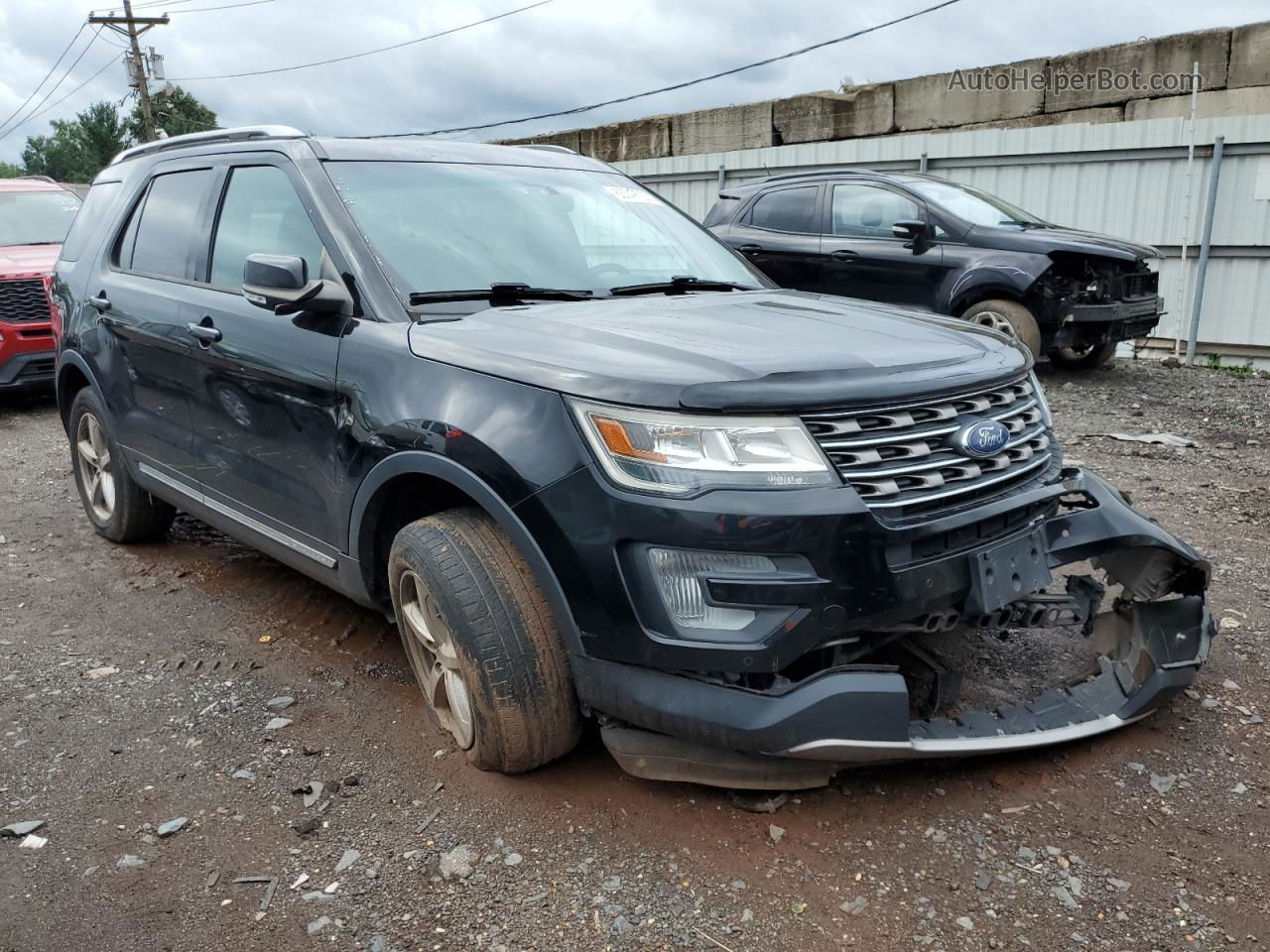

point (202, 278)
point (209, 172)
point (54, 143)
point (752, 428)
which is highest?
point (54, 143)

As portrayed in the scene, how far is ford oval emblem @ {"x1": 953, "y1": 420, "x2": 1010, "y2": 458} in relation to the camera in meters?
2.62

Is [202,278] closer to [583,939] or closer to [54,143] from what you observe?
[583,939]

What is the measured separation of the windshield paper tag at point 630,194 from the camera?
4.09m

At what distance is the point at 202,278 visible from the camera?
157 inches

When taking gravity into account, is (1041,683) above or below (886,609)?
below

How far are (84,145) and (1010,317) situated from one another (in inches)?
3985

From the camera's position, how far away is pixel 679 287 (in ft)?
12.0

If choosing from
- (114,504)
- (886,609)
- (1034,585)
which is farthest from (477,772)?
(114,504)

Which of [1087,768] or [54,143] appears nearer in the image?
[1087,768]

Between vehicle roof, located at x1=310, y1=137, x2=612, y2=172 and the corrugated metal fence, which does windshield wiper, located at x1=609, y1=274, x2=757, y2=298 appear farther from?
the corrugated metal fence

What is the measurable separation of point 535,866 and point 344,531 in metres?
1.21

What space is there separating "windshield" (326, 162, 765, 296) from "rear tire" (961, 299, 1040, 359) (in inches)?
208

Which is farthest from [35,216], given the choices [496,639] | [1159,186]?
[1159,186]

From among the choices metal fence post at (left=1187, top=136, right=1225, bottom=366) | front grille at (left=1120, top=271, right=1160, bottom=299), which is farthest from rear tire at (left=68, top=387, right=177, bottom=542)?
metal fence post at (left=1187, top=136, right=1225, bottom=366)
